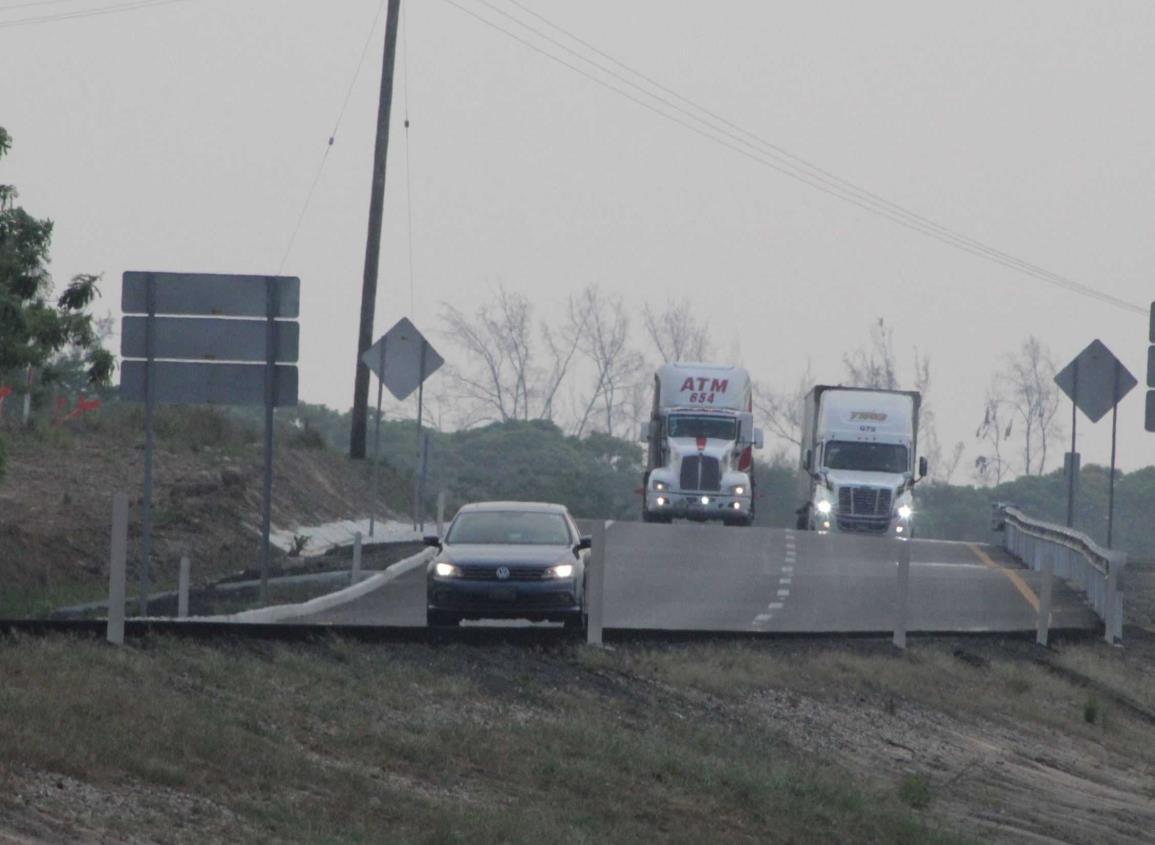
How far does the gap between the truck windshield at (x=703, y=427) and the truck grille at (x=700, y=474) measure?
0.62 meters

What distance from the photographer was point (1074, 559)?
32.0 metres

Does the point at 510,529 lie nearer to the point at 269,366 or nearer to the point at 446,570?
the point at 446,570

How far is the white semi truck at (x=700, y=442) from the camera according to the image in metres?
46.6

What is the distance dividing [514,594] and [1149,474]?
239 feet

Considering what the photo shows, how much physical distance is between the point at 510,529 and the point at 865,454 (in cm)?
2628

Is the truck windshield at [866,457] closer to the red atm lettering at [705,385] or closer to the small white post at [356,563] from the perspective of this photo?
the red atm lettering at [705,385]

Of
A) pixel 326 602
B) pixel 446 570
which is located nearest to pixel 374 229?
pixel 326 602

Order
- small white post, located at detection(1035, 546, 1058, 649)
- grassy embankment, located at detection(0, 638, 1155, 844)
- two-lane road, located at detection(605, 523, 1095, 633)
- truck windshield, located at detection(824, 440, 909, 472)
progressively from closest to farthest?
grassy embankment, located at detection(0, 638, 1155, 844) → small white post, located at detection(1035, 546, 1058, 649) → two-lane road, located at detection(605, 523, 1095, 633) → truck windshield, located at detection(824, 440, 909, 472)

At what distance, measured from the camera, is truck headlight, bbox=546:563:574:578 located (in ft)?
65.7

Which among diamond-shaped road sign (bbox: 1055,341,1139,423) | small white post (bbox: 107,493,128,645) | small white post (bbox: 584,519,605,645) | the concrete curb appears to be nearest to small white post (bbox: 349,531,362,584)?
the concrete curb

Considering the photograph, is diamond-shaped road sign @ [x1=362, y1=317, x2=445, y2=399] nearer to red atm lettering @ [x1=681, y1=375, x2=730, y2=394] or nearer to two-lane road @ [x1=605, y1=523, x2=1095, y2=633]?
two-lane road @ [x1=605, y1=523, x2=1095, y2=633]

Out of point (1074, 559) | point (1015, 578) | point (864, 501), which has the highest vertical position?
point (864, 501)

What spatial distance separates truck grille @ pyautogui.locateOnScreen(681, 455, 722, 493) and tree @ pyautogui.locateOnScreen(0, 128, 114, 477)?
24.4 m

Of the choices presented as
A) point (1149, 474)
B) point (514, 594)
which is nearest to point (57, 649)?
point (514, 594)
